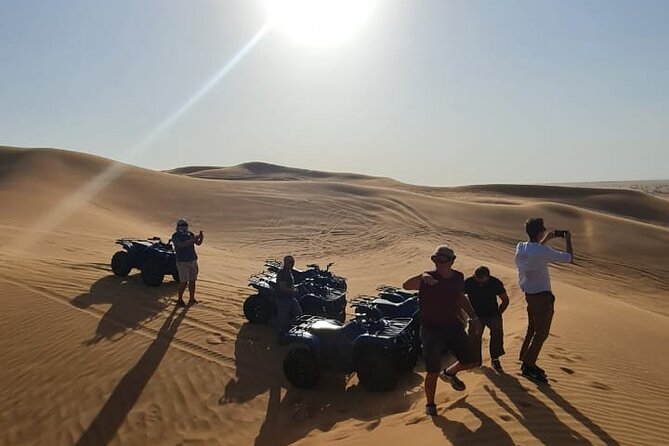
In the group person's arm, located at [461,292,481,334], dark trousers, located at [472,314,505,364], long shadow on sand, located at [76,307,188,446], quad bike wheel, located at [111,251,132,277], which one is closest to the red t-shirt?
person's arm, located at [461,292,481,334]

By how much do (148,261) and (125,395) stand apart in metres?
4.70

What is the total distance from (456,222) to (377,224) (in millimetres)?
4456

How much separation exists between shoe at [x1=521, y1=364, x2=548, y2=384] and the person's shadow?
1.14 m

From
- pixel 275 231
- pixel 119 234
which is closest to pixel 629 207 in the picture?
pixel 275 231

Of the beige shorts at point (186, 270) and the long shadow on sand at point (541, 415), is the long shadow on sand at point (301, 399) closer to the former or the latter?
the long shadow on sand at point (541, 415)

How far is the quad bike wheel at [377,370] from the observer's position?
6340 mm

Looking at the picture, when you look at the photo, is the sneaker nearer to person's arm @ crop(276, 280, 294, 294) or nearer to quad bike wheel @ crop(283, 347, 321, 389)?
quad bike wheel @ crop(283, 347, 321, 389)

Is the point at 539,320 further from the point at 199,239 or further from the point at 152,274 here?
the point at 152,274

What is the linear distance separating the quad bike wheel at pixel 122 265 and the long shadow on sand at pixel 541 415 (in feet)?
27.3

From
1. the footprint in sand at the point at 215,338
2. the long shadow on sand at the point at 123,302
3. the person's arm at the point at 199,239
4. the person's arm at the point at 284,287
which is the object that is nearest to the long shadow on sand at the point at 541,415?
the person's arm at the point at 284,287

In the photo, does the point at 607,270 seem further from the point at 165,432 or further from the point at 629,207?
the point at 629,207

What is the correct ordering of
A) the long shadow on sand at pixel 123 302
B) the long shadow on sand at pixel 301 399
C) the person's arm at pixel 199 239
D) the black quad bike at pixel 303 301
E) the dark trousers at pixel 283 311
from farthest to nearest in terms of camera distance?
the person's arm at pixel 199 239
the black quad bike at pixel 303 301
the long shadow on sand at pixel 123 302
the dark trousers at pixel 283 311
the long shadow on sand at pixel 301 399

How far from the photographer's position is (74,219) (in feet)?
68.2

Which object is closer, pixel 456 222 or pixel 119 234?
pixel 119 234
